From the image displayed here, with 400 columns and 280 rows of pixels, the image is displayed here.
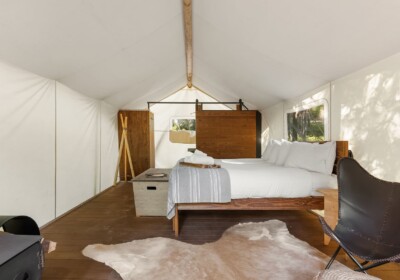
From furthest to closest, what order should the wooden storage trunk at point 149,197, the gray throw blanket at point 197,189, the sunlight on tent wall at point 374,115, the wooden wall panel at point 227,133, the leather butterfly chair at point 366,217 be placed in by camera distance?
1. the wooden wall panel at point 227,133
2. the wooden storage trunk at point 149,197
3. the gray throw blanket at point 197,189
4. the sunlight on tent wall at point 374,115
5. the leather butterfly chair at point 366,217

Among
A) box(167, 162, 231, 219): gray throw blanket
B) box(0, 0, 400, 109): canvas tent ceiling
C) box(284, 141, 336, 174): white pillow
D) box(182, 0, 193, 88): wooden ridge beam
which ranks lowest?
box(167, 162, 231, 219): gray throw blanket

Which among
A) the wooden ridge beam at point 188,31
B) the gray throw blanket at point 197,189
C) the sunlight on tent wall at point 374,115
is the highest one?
the wooden ridge beam at point 188,31

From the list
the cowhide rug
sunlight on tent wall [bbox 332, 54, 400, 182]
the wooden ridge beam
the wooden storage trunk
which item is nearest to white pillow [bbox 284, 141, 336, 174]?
sunlight on tent wall [bbox 332, 54, 400, 182]

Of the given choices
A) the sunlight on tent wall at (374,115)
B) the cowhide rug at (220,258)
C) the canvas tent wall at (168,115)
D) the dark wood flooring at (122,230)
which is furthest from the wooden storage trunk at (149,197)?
the canvas tent wall at (168,115)

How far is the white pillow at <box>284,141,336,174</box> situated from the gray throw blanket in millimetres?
1054

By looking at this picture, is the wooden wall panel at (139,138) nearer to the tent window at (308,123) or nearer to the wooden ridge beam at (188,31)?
the wooden ridge beam at (188,31)

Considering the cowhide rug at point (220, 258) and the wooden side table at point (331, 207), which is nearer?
the cowhide rug at point (220, 258)

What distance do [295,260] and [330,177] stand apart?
1090mm

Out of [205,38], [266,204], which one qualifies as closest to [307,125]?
[266,204]

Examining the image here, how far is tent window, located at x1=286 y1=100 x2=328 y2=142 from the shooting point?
125 inches

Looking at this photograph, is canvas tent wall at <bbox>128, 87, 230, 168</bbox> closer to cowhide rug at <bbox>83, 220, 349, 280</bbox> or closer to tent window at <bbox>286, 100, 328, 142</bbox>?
tent window at <bbox>286, 100, 328, 142</bbox>

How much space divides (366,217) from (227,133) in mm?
3987

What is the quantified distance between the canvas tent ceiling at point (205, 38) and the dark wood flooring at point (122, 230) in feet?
5.85

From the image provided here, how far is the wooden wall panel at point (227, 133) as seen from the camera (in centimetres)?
538
